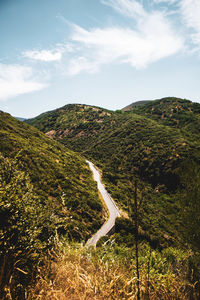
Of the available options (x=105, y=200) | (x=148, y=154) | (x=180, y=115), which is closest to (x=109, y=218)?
(x=105, y=200)

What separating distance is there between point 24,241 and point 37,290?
1198 millimetres

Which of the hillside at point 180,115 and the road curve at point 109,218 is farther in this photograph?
the hillside at point 180,115

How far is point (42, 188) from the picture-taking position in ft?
74.7

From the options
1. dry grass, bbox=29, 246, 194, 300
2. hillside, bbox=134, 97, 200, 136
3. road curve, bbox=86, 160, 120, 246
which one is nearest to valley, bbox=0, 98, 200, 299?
dry grass, bbox=29, 246, 194, 300

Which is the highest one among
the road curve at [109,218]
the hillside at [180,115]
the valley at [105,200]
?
the hillside at [180,115]

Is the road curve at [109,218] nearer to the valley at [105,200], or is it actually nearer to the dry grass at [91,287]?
the valley at [105,200]

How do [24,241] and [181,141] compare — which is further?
[181,141]

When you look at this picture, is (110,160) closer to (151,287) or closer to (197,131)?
(197,131)

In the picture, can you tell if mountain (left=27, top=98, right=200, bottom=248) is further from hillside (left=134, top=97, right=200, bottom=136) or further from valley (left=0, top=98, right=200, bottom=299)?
valley (left=0, top=98, right=200, bottom=299)

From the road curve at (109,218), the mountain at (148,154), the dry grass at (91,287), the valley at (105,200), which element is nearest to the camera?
the dry grass at (91,287)

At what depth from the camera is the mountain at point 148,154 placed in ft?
81.5

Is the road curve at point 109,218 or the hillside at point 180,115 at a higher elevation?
the hillside at point 180,115

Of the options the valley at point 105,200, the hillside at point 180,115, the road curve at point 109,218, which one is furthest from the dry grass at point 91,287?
the hillside at point 180,115

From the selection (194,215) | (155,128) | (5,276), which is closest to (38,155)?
(194,215)
